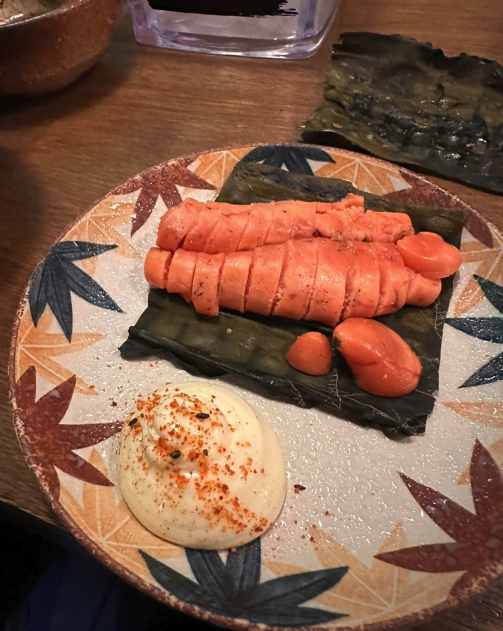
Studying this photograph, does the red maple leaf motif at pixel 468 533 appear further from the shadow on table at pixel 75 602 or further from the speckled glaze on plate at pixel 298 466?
the shadow on table at pixel 75 602

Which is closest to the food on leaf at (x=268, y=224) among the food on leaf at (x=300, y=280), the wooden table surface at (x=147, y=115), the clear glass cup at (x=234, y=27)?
the food on leaf at (x=300, y=280)

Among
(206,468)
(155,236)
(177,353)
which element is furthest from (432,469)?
(155,236)

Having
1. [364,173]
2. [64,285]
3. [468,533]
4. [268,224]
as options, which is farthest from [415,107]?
[468,533]

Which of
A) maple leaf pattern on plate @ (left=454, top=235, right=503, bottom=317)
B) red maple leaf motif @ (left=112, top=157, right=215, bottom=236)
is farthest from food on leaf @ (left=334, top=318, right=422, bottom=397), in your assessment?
red maple leaf motif @ (left=112, top=157, right=215, bottom=236)

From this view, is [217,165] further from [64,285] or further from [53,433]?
[53,433]

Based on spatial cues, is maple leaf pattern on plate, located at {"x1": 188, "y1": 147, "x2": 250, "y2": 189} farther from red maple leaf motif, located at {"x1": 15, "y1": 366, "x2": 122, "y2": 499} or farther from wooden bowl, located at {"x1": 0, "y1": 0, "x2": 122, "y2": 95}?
red maple leaf motif, located at {"x1": 15, "y1": 366, "x2": 122, "y2": 499}

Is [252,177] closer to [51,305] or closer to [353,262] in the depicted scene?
[353,262]
